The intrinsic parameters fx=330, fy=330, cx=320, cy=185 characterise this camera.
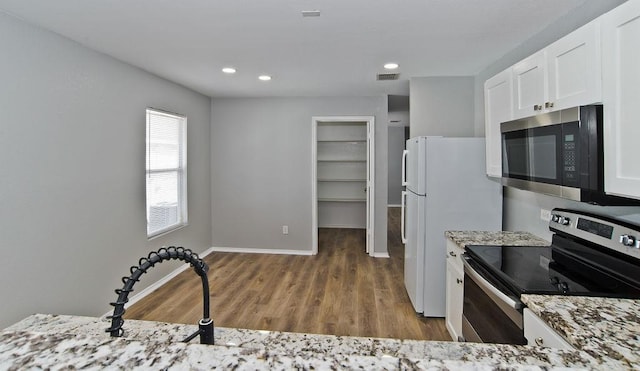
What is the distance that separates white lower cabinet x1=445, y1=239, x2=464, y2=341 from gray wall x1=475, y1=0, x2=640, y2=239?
638 mm

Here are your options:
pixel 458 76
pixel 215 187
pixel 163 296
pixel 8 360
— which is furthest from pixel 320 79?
pixel 8 360

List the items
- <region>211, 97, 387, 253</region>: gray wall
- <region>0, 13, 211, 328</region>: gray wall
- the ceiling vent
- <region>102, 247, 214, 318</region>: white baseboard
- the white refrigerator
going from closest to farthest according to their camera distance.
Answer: <region>0, 13, 211, 328</region>: gray wall
the white refrigerator
<region>102, 247, 214, 318</region>: white baseboard
the ceiling vent
<region>211, 97, 387, 253</region>: gray wall

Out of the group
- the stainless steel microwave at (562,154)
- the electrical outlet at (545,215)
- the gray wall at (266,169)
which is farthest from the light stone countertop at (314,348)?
the gray wall at (266,169)

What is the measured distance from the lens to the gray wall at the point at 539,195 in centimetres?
190

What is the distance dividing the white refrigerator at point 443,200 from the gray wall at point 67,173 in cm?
282

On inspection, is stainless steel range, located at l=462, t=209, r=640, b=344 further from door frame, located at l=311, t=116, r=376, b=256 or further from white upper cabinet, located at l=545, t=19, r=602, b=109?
door frame, located at l=311, t=116, r=376, b=256

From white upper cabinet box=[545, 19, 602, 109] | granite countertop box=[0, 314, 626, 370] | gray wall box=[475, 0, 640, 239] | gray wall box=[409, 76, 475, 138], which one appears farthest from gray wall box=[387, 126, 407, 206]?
granite countertop box=[0, 314, 626, 370]

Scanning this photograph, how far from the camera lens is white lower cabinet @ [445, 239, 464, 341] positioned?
237 centimetres

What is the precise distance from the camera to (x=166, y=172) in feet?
13.1

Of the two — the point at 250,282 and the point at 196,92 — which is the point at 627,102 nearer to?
the point at 250,282

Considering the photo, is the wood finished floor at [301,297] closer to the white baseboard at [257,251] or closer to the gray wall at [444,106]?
the white baseboard at [257,251]

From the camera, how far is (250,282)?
3.90m

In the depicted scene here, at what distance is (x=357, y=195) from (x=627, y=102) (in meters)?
5.44

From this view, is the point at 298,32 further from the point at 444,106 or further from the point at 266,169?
the point at 266,169
